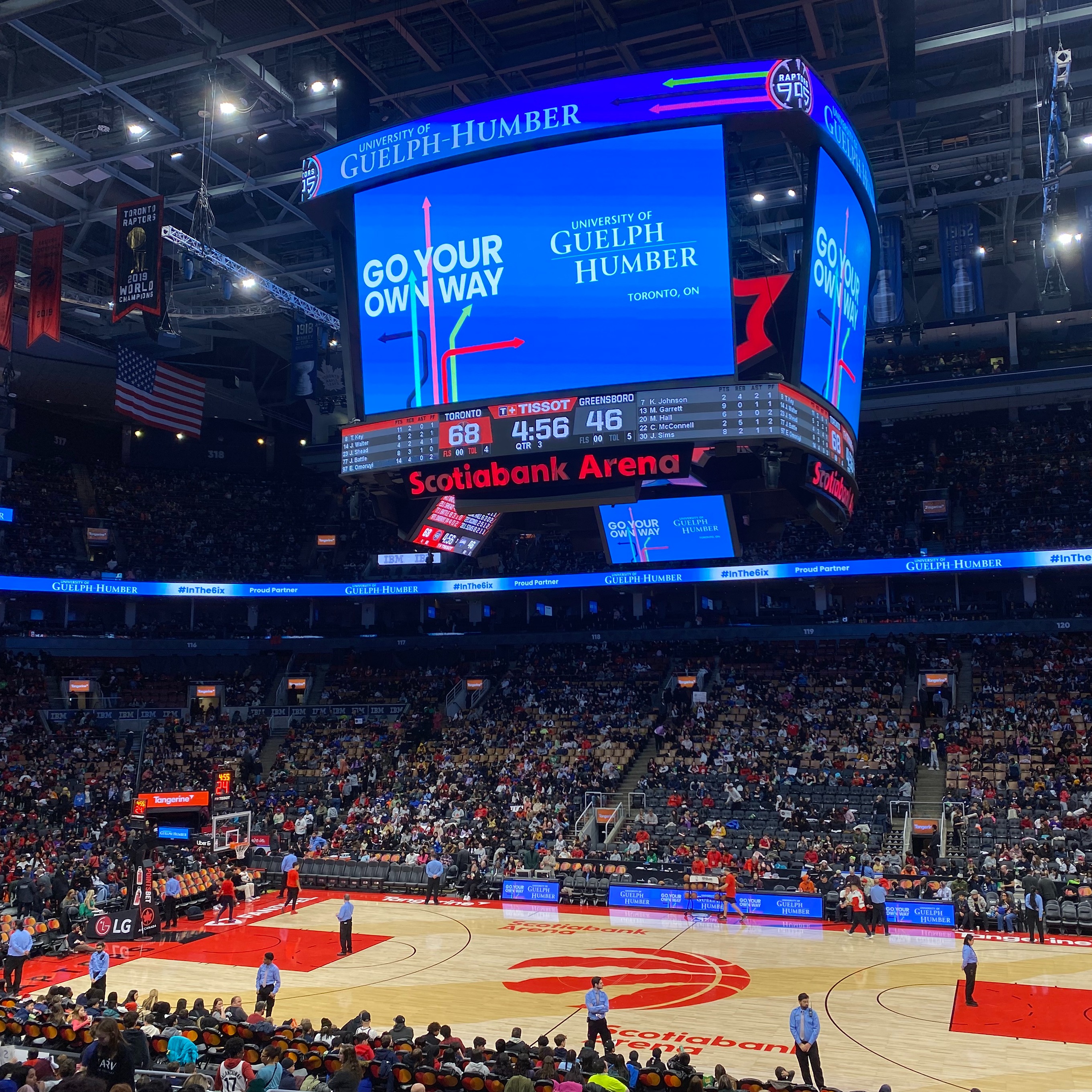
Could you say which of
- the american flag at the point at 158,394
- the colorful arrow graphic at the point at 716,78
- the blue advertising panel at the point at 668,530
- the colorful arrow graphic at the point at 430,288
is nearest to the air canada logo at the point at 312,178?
the colorful arrow graphic at the point at 430,288

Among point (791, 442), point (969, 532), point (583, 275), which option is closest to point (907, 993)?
point (791, 442)

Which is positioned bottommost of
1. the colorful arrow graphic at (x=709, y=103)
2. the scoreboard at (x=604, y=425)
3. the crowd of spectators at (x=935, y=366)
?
the scoreboard at (x=604, y=425)

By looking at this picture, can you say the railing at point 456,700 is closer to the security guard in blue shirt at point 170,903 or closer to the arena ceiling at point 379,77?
the arena ceiling at point 379,77

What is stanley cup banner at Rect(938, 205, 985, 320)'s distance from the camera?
29.6 metres

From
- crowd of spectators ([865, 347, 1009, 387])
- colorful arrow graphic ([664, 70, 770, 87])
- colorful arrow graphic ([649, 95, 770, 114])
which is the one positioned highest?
crowd of spectators ([865, 347, 1009, 387])

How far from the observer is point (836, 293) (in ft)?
59.6

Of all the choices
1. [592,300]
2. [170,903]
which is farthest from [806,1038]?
[170,903]

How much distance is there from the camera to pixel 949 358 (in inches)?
1639

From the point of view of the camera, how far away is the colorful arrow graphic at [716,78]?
16.1 meters

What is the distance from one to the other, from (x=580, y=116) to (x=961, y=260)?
17.1m

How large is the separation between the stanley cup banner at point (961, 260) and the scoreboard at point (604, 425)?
13852mm

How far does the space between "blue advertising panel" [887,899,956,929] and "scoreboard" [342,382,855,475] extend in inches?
501

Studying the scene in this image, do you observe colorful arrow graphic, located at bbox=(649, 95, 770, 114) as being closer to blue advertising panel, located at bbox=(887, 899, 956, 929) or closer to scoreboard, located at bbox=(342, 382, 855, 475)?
scoreboard, located at bbox=(342, 382, 855, 475)

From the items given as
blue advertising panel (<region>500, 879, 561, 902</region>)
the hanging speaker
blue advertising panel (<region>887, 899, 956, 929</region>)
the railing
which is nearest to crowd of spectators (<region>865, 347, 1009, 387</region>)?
the hanging speaker
